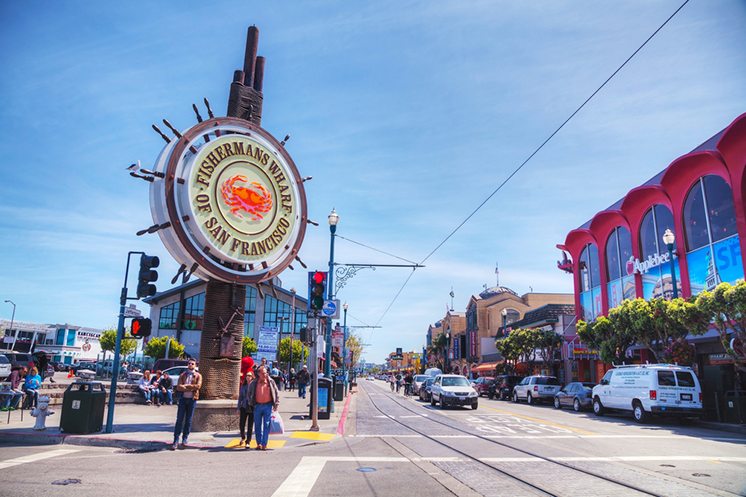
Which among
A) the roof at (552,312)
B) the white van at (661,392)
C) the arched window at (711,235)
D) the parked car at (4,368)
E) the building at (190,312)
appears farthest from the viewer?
the building at (190,312)

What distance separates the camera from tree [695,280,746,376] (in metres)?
17.2

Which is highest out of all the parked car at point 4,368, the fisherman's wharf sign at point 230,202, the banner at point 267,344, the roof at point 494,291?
the roof at point 494,291

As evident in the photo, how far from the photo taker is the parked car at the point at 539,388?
3017 cm

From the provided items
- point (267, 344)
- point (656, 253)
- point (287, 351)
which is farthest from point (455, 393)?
point (287, 351)

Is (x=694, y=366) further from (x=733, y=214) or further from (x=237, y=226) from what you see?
(x=237, y=226)

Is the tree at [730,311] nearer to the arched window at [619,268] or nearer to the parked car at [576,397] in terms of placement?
the parked car at [576,397]

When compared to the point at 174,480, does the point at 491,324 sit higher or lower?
higher

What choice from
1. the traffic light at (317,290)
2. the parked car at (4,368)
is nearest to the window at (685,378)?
the traffic light at (317,290)

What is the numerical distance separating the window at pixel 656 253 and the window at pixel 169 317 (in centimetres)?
5544

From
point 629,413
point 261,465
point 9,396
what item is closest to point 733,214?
point 629,413

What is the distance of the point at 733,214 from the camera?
23156 millimetres

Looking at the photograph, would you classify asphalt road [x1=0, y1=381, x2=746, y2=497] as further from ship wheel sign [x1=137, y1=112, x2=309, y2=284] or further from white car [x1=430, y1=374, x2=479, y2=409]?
white car [x1=430, y1=374, x2=479, y2=409]

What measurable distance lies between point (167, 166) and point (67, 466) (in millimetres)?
7055

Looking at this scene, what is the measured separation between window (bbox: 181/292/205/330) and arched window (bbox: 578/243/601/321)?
154 feet
